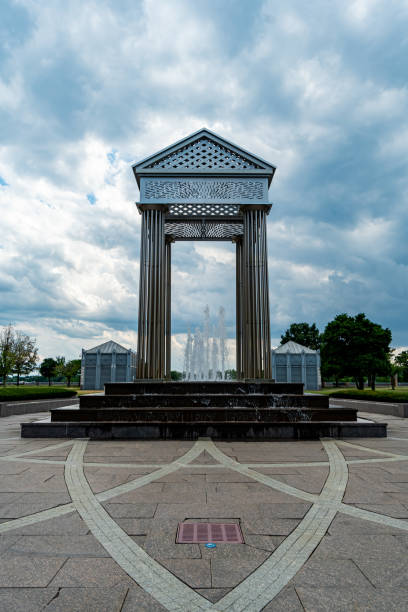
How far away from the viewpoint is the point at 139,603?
112 inches

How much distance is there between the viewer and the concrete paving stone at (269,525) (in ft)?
13.7

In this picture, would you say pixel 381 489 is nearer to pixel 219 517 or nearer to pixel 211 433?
pixel 219 517

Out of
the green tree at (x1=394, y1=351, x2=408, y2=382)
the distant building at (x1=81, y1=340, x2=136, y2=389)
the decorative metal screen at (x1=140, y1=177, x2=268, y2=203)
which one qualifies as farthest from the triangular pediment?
the green tree at (x1=394, y1=351, x2=408, y2=382)

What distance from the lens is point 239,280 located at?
21.8m

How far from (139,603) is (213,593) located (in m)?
0.63

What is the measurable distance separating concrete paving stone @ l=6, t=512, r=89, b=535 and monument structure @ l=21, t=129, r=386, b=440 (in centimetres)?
584

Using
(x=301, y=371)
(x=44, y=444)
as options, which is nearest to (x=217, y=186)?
(x=44, y=444)

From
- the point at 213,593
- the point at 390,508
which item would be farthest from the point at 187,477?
the point at 213,593

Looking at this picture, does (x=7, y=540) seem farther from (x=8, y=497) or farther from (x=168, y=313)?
(x=168, y=313)

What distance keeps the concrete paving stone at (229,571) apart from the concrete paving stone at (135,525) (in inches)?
43.0

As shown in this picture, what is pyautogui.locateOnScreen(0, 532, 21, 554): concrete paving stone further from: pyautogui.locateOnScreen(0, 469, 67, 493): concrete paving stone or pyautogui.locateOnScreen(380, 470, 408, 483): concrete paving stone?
pyautogui.locateOnScreen(380, 470, 408, 483): concrete paving stone

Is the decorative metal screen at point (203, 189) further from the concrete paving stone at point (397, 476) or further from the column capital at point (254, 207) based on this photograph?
the concrete paving stone at point (397, 476)

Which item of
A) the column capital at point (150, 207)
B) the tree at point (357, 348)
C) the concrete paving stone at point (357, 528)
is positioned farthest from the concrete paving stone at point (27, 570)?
the tree at point (357, 348)

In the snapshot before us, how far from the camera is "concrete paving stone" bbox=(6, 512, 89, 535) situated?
4.17 metres
